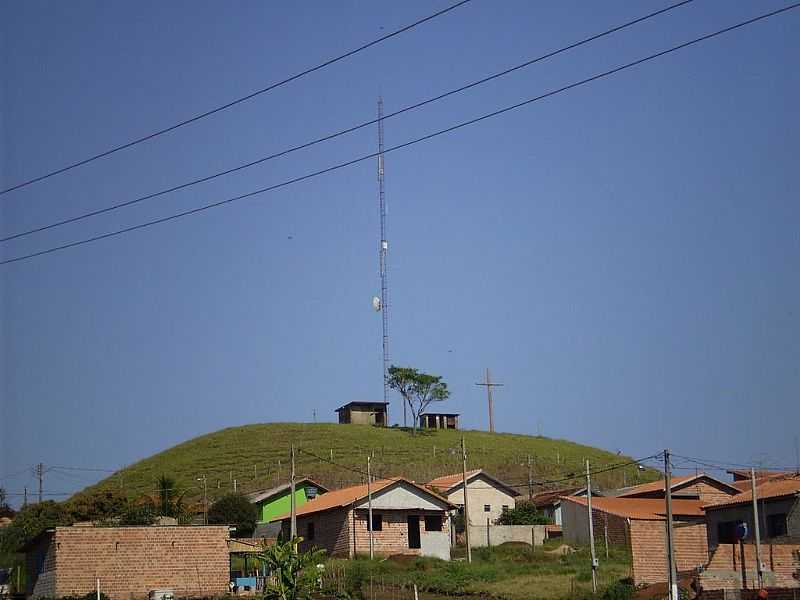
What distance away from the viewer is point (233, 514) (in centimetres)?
6469

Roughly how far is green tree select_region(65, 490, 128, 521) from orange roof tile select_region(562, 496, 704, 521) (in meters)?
23.9

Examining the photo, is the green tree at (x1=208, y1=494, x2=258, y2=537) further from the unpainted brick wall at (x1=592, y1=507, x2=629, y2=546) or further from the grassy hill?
the unpainted brick wall at (x1=592, y1=507, x2=629, y2=546)

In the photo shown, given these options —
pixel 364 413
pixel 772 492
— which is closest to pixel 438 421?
pixel 364 413

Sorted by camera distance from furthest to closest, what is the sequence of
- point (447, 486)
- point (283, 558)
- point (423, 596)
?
point (447, 486), point (423, 596), point (283, 558)

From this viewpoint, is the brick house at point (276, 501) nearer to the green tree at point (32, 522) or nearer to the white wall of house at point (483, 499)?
the white wall of house at point (483, 499)

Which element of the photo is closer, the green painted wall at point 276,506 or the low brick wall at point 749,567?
the low brick wall at point 749,567

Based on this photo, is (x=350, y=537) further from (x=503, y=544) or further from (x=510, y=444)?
(x=510, y=444)

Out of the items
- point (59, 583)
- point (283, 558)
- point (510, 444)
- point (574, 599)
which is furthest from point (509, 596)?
point (510, 444)

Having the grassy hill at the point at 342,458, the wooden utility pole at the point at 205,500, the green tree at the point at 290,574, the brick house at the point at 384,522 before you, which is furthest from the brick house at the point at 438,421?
the green tree at the point at 290,574

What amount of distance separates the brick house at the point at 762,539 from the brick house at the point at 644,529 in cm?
106

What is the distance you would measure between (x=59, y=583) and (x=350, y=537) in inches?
639

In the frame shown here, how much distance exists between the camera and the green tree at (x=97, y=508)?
59844mm

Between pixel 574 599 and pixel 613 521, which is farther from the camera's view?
pixel 613 521

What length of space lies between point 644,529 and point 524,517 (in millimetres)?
22857
